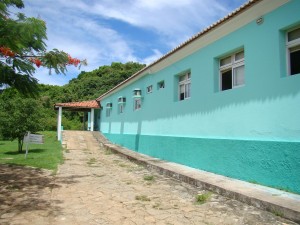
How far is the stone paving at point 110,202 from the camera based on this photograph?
4.62 metres

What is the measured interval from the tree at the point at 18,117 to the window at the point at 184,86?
303 inches

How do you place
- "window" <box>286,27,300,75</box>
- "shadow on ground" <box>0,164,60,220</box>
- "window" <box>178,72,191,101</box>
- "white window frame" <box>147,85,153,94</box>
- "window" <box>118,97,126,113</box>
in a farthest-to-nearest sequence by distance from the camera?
"window" <box>118,97,126,113</box> → "white window frame" <box>147,85,153,94</box> → "window" <box>178,72,191,101</box> → "window" <box>286,27,300,75</box> → "shadow on ground" <box>0,164,60,220</box>

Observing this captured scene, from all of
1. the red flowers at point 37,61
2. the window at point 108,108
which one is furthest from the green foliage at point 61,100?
the red flowers at point 37,61

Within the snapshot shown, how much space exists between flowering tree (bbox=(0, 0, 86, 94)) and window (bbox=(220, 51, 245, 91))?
4.00m

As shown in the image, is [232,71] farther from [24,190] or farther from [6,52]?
[24,190]

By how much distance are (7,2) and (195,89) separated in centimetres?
599

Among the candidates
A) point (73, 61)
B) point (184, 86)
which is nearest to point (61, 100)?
point (184, 86)

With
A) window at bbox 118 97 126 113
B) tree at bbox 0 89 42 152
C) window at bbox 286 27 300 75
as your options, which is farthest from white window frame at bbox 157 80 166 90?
window at bbox 286 27 300 75

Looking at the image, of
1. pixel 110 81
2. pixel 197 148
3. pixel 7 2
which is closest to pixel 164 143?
pixel 197 148

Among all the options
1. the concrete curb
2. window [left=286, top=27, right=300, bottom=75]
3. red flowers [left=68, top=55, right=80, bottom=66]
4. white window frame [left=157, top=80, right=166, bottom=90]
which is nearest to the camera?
the concrete curb

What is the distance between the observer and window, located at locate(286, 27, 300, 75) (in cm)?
596

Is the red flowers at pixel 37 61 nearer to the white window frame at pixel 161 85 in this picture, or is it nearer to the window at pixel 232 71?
the window at pixel 232 71

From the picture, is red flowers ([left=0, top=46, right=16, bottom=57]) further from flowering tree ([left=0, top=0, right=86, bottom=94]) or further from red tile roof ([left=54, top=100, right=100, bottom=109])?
red tile roof ([left=54, top=100, right=100, bottom=109])

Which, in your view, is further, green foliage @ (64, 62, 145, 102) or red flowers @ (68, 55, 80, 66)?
green foliage @ (64, 62, 145, 102)
